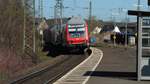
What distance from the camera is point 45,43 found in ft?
278

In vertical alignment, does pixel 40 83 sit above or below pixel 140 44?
below

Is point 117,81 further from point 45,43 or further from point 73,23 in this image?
point 45,43

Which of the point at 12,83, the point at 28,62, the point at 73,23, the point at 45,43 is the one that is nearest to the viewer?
the point at 12,83

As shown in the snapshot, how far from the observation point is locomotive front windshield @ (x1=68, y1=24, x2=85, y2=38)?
60500mm

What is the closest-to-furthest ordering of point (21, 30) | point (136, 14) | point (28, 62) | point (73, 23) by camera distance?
1. point (136, 14)
2. point (28, 62)
3. point (21, 30)
4. point (73, 23)

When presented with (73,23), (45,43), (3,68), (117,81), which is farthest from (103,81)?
(45,43)

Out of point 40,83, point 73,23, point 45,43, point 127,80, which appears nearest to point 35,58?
point 73,23

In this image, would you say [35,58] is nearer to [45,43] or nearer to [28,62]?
[28,62]

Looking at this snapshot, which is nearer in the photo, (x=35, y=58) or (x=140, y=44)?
(x=140, y=44)

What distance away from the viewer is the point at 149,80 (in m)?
26.0

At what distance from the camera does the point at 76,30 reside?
199 feet

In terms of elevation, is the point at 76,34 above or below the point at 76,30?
below

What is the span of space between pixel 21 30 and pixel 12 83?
25.7 meters

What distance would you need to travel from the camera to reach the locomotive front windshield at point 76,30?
60.5 meters
